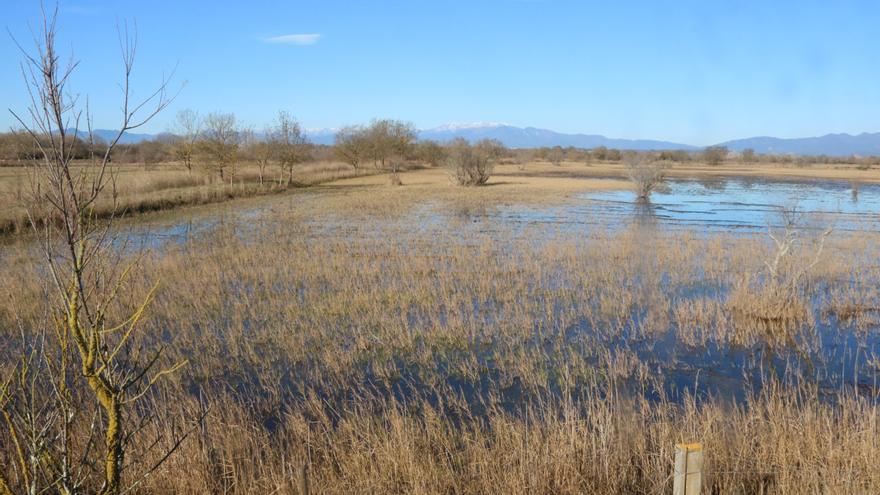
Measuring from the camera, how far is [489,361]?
27.8 ft

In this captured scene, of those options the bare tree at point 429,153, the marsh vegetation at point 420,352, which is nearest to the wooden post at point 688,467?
the marsh vegetation at point 420,352

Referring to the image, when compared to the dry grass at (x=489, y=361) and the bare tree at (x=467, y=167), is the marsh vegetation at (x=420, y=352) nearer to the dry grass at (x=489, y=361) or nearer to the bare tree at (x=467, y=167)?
the dry grass at (x=489, y=361)

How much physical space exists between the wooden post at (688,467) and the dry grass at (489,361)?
4.12ft

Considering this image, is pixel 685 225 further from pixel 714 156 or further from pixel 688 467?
pixel 714 156

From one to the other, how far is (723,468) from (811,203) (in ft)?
108

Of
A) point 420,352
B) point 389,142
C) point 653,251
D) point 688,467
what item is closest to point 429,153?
point 389,142

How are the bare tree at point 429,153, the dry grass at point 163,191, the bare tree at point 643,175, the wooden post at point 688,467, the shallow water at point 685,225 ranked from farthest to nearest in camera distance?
the bare tree at point 429,153, the bare tree at point 643,175, the dry grass at point 163,191, the shallow water at point 685,225, the wooden post at point 688,467

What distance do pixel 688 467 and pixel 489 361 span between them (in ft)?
17.0

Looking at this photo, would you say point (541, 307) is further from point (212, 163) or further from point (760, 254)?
point (212, 163)

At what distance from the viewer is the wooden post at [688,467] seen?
3.32 m

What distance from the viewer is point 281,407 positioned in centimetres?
697

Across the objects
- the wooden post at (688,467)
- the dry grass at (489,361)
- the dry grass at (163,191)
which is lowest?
the dry grass at (489,361)

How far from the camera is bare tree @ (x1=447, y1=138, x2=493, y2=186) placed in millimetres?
43906

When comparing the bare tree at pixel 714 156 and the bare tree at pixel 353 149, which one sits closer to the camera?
the bare tree at pixel 353 149
